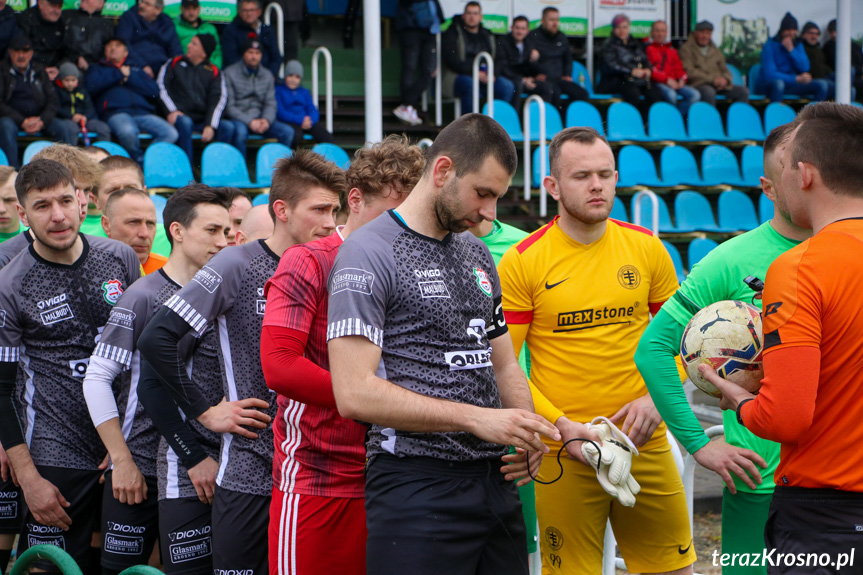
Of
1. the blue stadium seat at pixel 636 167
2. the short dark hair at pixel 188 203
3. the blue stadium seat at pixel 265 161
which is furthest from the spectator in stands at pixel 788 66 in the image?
the short dark hair at pixel 188 203

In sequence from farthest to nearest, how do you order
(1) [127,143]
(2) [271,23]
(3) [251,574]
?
(2) [271,23]
(1) [127,143]
(3) [251,574]

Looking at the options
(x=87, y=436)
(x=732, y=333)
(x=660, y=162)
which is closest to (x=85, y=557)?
(x=87, y=436)

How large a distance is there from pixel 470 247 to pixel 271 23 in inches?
453

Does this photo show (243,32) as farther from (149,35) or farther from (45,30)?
(45,30)

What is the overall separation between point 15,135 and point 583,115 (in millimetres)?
8192

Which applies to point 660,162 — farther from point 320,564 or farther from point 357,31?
point 320,564

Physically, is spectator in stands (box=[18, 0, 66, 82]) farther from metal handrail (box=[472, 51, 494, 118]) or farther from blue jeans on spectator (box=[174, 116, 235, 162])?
metal handrail (box=[472, 51, 494, 118])

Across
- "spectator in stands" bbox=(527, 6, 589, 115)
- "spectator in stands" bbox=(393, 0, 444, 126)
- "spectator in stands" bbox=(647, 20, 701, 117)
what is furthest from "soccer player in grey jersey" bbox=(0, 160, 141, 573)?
"spectator in stands" bbox=(647, 20, 701, 117)

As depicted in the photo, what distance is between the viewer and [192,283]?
3719 mm

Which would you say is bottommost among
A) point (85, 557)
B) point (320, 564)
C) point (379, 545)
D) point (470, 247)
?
point (85, 557)

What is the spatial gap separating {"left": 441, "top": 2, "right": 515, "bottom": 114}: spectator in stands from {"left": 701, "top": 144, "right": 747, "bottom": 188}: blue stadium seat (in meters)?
3.55

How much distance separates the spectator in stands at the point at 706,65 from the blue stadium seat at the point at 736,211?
2094mm

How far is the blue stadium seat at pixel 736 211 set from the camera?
1418 cm

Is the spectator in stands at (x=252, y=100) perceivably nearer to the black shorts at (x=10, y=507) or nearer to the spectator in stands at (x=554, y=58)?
the spectator in stands at (x=554, y=58)
